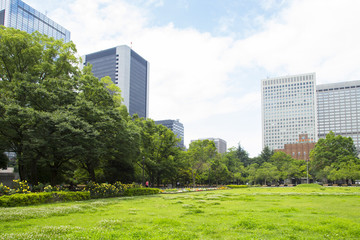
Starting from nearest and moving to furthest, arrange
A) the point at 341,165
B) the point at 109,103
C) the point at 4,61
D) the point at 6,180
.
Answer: the point at 4,61, the point at 109,103, the point at 6,180, the point at 341,165

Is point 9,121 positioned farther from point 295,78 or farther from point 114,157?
point 295,78

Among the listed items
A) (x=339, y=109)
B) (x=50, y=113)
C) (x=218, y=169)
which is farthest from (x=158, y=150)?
(x=339, y=109)

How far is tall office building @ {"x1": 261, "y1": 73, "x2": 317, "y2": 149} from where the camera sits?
609 ft

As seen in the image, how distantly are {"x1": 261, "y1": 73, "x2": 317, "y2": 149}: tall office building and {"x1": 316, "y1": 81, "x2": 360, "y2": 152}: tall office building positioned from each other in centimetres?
1534

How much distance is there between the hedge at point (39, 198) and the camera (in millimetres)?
16234

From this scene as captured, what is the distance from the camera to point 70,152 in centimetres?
2267

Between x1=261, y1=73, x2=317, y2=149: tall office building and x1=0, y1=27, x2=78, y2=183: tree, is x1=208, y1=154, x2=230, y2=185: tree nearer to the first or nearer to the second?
x1=0, y1=27, x2=78, y2=183: tree

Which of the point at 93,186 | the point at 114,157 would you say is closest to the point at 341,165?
the point at 114,157

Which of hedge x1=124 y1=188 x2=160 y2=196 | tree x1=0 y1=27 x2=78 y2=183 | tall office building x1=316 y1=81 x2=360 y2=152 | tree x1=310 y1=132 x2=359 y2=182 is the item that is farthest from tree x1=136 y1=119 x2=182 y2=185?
tall office building x1=316 y1=81 x2=360 y2=152

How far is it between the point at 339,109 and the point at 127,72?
14434cm

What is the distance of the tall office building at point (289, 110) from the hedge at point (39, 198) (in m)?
184

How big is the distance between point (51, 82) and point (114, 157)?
1004cm

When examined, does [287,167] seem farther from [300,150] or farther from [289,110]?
[289,110]

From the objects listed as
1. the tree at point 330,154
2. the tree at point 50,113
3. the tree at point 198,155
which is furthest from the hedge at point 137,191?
the tree at point 330,154
